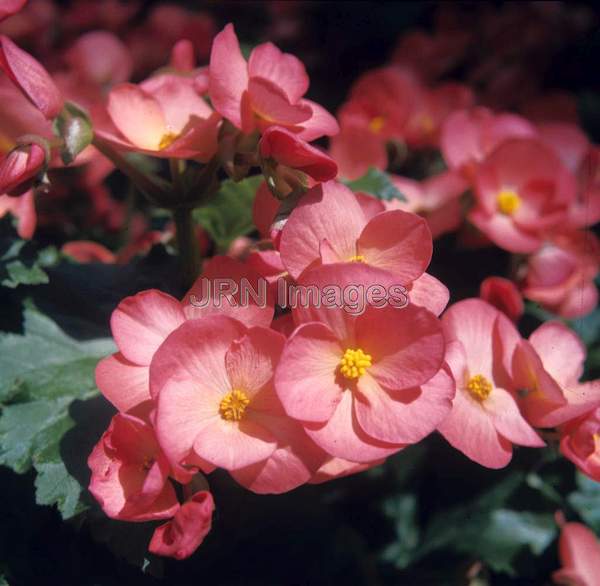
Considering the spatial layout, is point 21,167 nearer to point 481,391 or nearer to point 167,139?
point 167,139

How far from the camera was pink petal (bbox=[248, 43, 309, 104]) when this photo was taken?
2.35 feet

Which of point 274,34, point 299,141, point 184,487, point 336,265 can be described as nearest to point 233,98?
point 299,141

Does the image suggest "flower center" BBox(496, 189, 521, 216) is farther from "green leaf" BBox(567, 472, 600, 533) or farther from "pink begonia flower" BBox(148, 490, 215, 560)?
"pink begonia flower" BBox(148, 490, 215, 560)

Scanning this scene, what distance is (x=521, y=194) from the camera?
1.10 metres

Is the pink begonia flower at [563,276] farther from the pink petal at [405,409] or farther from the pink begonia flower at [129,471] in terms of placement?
the pink begonia flower at [129,471]

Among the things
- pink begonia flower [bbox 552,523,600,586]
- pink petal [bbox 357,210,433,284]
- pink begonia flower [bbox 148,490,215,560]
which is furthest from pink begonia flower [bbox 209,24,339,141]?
pink begonia flower [bbox 552,523,600,586]

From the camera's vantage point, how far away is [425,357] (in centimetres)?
62

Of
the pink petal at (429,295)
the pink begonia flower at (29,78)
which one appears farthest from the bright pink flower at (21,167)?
the pink petal at (429,295)

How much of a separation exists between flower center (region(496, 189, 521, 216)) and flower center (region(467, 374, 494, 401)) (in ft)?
1.32

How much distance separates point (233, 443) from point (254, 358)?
76 mm

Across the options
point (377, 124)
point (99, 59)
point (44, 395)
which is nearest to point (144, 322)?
point (44, 395)

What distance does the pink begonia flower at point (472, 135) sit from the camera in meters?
1.10

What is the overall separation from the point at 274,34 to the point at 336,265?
3.81 feet

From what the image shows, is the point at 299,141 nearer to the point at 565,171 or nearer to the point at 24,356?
the point at 24,356
